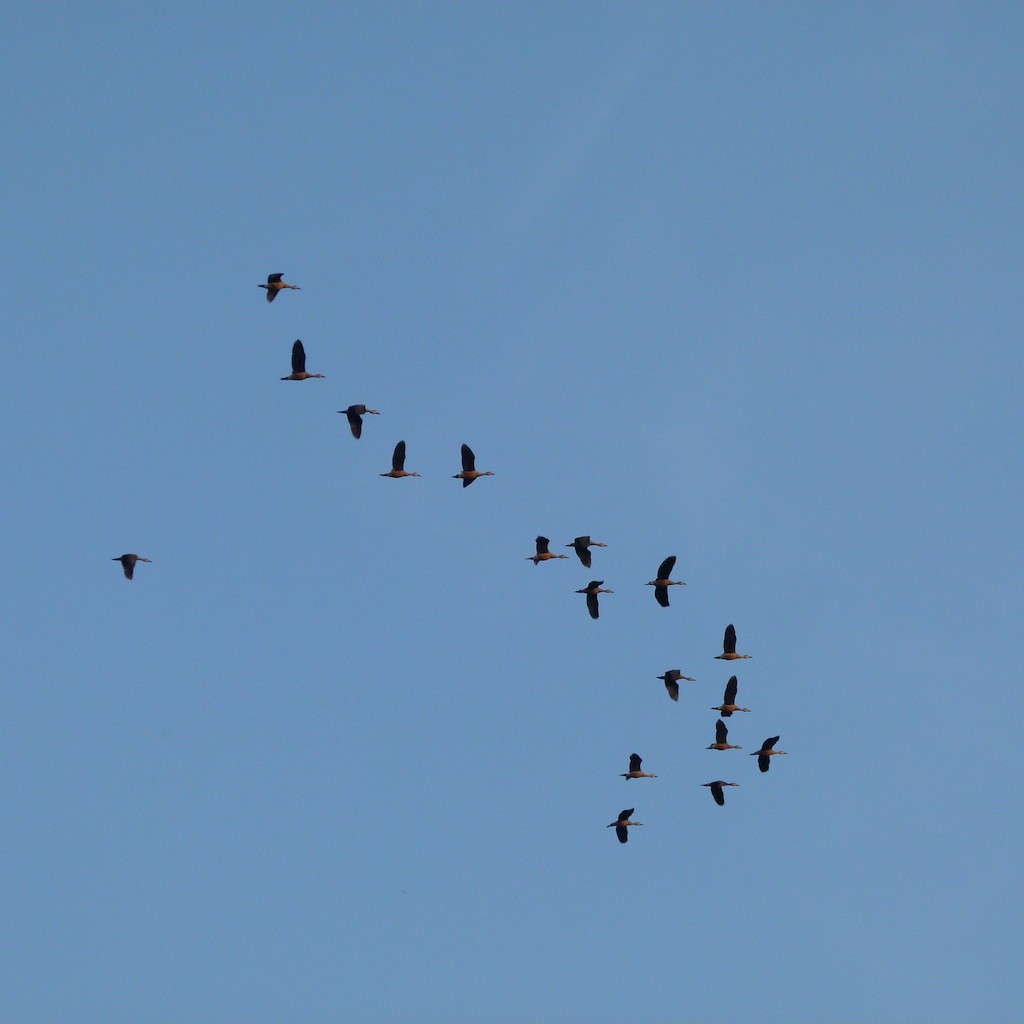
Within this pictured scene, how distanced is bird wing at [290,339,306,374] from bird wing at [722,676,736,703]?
70.1 ft

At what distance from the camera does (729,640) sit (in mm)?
75125

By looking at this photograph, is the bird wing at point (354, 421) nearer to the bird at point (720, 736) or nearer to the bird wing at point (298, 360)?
the bird wing at point (298, 360)

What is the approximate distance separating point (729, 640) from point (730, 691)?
2.08 meters

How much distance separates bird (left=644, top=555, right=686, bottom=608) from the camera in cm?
7294

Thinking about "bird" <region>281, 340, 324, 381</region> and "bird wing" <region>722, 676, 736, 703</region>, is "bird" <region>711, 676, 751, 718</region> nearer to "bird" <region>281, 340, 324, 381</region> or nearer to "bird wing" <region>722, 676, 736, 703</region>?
"bird wing" <region>722, 676, 736, 703</region>

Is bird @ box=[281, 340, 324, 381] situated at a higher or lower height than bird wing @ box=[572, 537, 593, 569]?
higher

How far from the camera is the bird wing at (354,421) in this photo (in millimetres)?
69000

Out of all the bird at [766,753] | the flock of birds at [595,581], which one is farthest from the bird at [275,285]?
the bird at [766,753]

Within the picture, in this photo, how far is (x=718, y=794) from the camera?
248 ft

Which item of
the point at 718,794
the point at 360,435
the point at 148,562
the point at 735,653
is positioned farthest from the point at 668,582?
the point at 148,562

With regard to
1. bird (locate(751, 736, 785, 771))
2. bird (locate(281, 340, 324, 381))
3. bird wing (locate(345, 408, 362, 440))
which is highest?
bird (locate(281, 340, 324, 381))

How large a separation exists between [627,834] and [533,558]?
1359cm

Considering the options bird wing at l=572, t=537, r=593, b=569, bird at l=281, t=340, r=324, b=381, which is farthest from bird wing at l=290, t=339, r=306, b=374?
bird wing at l=572, t=537, r=593, b=569

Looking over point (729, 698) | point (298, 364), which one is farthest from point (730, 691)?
point (298, 364)
